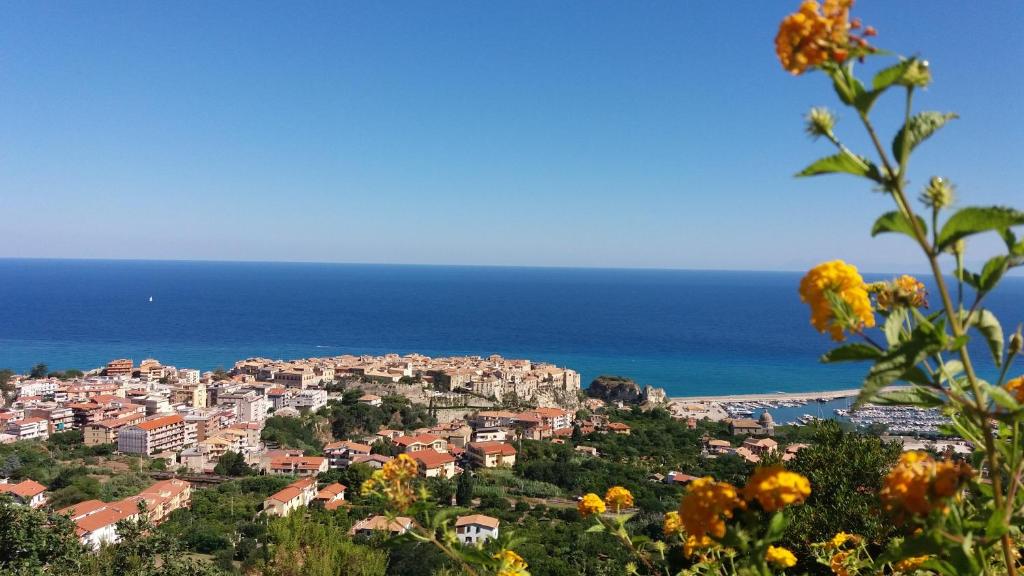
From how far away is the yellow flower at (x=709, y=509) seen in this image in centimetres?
127

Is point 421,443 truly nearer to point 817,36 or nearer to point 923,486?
point 923,486

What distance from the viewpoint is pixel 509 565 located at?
2.00m

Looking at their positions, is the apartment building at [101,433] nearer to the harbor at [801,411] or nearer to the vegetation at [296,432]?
the vegetation at [296,432]

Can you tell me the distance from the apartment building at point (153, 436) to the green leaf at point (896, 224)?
93.6 ft

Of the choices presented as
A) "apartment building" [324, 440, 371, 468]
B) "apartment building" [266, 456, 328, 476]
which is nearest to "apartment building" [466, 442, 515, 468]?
"apartment building" [324, 440, 371, 468]

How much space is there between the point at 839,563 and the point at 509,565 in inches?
52.3

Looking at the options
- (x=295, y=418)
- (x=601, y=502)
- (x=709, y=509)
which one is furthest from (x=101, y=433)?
(x=709, y=509)

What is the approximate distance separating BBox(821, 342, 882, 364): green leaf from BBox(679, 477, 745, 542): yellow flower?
14.3 inches

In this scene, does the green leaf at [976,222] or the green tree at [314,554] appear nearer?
the green leaf at [976,222]

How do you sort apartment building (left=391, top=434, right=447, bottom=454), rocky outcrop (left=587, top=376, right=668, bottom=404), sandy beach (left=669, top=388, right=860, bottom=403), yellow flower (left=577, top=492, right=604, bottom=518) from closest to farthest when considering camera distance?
yellow flower (left=577, top=492, right=604, bottom=518) → apartment building (left=391, top=434, right=447, bottom=454) → rocky outcrop (left=587, top=376, right=668, bottom=404) → sandy beach (left=669, top=388, right=860, bottom=403)

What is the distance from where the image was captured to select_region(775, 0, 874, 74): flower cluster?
109 cm

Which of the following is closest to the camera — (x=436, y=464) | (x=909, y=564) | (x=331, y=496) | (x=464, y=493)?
(x=909, y=564)

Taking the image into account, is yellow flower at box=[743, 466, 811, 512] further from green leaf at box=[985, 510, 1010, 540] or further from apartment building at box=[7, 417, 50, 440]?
apartment building at box=[7, 417, 50, 440]

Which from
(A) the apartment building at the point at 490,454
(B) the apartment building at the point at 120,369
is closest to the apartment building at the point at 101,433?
(A) the apartment building at the point at 490,454
